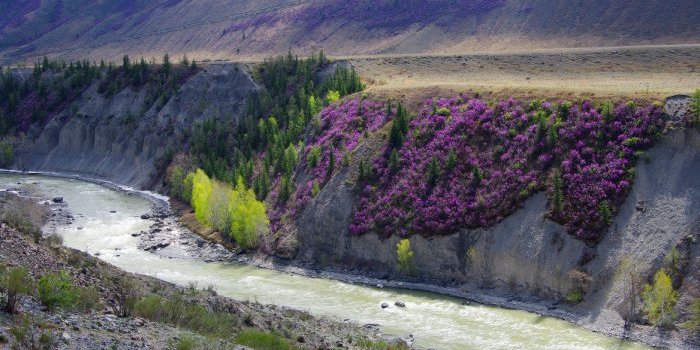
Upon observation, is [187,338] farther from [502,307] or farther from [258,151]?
[258,151]

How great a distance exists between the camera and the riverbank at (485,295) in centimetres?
4323

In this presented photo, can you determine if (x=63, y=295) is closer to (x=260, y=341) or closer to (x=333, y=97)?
(x=260, y=341)

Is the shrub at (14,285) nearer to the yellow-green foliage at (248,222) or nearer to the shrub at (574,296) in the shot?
the shrub at (574,296)

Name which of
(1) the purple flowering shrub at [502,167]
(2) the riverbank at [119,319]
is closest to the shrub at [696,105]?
(1) the purple flowering shrub at [502,167]

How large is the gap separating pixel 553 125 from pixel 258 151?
3777cm

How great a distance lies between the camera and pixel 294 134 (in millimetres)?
80250

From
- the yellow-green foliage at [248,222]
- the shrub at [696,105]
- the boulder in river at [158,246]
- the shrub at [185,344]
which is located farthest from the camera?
the boulder in river at [158,246]

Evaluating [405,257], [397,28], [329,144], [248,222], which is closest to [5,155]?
[248,222]

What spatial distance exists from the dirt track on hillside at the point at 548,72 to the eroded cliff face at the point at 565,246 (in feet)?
25.3

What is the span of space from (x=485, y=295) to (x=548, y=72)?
40741mm

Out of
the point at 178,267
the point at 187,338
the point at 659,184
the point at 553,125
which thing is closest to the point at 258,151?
the point at 178,267

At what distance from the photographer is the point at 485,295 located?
5150 centimetres

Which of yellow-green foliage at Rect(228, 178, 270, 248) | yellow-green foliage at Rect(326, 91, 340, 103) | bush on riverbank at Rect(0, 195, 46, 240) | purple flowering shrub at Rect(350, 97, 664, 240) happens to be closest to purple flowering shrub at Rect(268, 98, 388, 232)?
yellow-green foliage at Rect(228, 178, 270, 248)

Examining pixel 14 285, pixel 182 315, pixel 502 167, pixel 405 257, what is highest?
pixel 14 285
